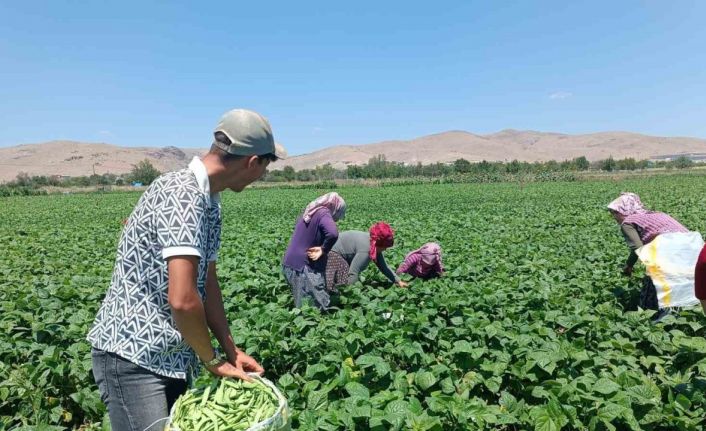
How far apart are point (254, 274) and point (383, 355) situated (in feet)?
12.5

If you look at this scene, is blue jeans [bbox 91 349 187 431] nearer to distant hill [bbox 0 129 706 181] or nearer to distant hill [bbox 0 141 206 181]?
distant hill [bbox 0 141 206 181]

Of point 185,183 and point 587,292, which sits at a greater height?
point 185,183

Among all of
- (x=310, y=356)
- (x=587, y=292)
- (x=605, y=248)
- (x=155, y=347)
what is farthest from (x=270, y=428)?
(x=605, y=248)

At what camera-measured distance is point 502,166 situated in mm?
75312

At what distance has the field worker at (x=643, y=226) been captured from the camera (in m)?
5.08

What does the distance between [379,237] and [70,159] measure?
166148mm

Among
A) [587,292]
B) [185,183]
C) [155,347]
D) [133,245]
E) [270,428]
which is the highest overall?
[185,183]

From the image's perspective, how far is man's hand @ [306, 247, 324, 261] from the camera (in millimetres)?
4816

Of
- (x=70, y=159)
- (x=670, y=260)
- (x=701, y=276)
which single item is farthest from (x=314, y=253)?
(x=70, y=159)

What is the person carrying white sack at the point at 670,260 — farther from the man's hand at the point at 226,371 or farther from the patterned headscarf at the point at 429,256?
the man's hand at the point at 226,371

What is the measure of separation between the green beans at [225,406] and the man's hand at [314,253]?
2887mm

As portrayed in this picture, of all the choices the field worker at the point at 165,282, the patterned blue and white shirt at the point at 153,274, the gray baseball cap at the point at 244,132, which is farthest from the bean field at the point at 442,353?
the gray baseball cap at the point at 244,132

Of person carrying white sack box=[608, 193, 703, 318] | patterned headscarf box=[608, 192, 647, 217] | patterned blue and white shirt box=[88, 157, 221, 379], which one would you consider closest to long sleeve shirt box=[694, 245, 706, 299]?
person carrying white sack box=[608, 193, 703, 318]

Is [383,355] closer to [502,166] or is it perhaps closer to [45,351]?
[45,351]
